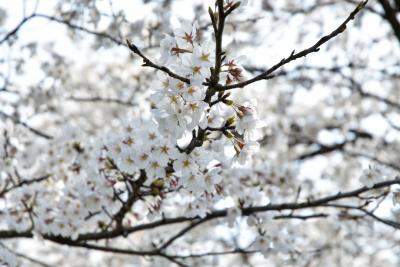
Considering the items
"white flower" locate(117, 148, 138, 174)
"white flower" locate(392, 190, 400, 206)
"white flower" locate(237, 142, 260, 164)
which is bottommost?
"white flower" locate(237, 142, 260, 164)

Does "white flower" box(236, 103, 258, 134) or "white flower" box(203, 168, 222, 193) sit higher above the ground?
"white flower" box(203, 168, 222, 193)

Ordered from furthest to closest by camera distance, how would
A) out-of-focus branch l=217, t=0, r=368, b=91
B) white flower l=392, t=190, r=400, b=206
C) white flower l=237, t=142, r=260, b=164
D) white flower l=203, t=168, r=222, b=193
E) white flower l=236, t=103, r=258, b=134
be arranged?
white flower l=392, t=190, r=400, b=206
white flower l=203, t=168, r=222, b=193
white flower l=237, t=142, r=260, b=164
white flower l=236, t=103, r=258, b=134
out-of-focus branch l=217, t=0, r=368, b=91

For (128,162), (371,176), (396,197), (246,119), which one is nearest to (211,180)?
(128,162)

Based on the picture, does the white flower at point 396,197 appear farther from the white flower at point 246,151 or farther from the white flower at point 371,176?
the white flower at point 246,151

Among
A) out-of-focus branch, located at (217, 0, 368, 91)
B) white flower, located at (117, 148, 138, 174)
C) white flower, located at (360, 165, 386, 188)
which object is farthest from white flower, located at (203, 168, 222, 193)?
white flower, located at (360, 165, 386, 188)

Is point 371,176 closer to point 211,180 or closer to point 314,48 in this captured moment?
point 211,180

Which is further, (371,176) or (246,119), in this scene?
(371,176)

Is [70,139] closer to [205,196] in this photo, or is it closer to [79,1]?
[79,1]

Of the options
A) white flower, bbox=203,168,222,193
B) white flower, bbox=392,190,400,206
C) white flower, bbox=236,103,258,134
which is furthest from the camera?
white flower, bbox=392,190,400,206

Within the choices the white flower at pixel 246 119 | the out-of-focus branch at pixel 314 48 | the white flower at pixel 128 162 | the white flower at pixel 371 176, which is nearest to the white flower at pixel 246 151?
the white flower at pixel 246 119

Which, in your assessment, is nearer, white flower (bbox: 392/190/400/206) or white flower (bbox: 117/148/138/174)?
white flower (bbox: 117/148/138/174)

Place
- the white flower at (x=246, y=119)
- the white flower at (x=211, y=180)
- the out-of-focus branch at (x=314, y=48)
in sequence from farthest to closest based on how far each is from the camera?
1. the white flower at (x=211, y=180)
2. the white flower at (x=246, y=119)
3. the out-of-focus branch at (x=314, y=48)

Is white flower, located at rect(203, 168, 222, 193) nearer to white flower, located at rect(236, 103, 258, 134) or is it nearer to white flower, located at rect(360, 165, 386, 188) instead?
white flower, located at rect(236, 103, 258, 134)

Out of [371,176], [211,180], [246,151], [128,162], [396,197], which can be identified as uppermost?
[371,176]
